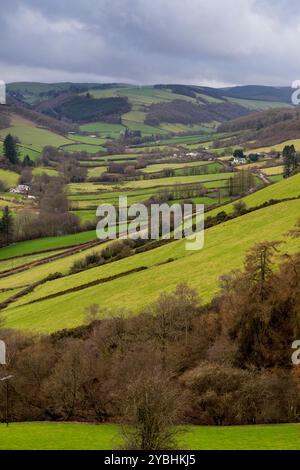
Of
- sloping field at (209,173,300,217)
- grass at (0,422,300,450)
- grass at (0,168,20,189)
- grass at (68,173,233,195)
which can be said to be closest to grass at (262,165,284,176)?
grass at (68,173,233,195)

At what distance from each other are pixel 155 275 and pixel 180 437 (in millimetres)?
31552

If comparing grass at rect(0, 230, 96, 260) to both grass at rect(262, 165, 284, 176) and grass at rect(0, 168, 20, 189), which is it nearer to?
grass at rect(262, 165, 284, 176)

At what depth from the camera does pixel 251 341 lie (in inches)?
1681

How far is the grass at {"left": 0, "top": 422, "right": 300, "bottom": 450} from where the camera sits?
31.0 m

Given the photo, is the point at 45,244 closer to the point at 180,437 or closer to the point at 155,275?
the point at 155,275

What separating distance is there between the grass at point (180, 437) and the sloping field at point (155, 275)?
57.8ft

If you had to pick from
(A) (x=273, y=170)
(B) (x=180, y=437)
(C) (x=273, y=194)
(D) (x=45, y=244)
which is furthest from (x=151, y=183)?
(B) (x=180, y=437)

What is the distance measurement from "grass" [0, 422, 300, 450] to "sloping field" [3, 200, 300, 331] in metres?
17.6

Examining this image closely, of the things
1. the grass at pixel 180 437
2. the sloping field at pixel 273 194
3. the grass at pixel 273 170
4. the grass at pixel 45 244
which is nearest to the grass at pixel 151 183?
the grass at pixel 273 170

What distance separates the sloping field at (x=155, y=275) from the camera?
57.6 meters

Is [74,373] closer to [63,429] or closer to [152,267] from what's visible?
[63,429]

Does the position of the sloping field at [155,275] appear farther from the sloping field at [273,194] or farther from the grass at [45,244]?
the grass at [45,244]
